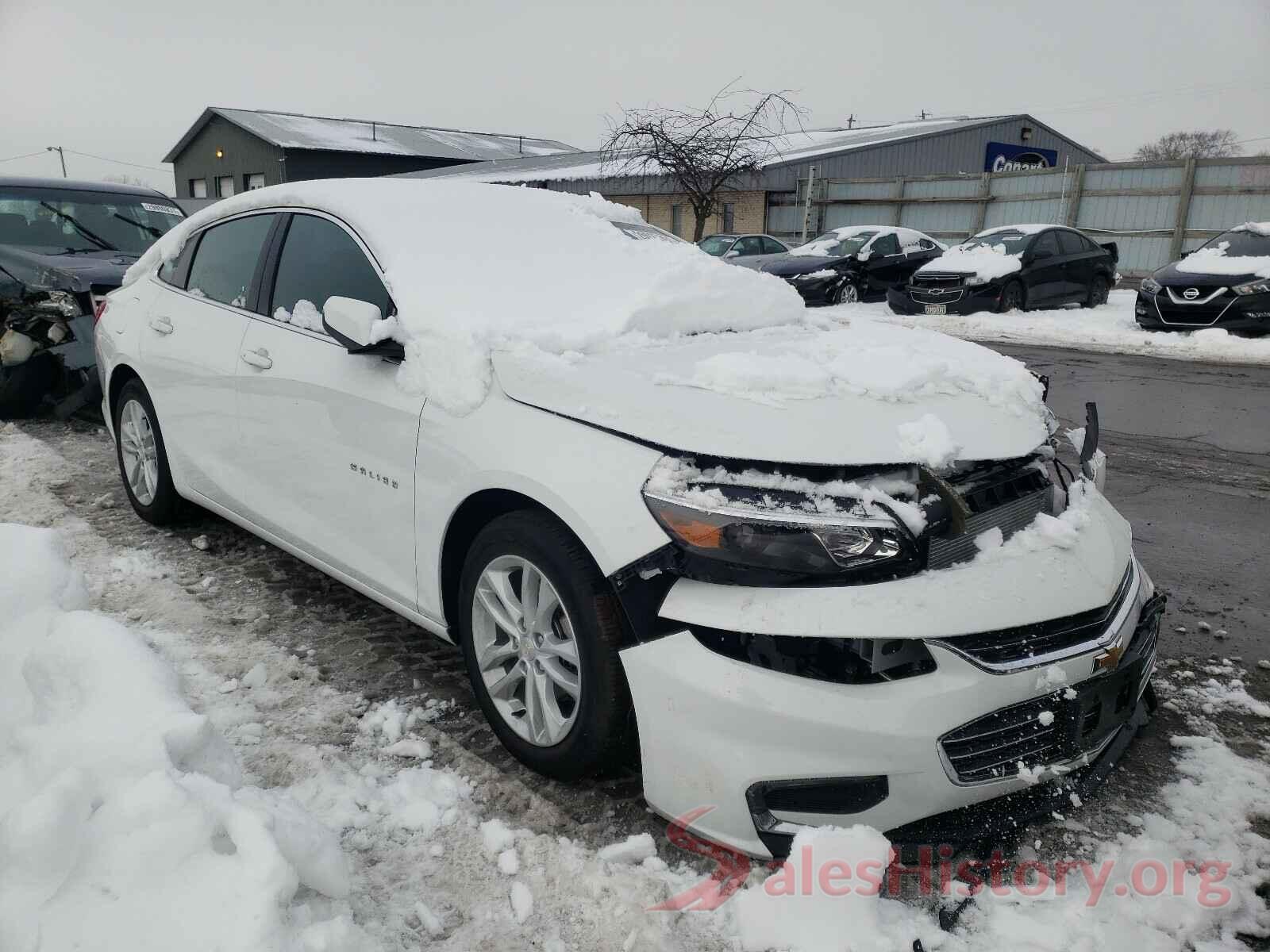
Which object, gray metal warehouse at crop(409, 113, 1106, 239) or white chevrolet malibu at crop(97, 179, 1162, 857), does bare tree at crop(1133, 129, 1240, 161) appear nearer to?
gray metal warehouse at crop(409, 113, 1106, 239)

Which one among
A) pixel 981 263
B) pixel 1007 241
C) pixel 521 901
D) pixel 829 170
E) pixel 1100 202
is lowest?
pixel 521 901

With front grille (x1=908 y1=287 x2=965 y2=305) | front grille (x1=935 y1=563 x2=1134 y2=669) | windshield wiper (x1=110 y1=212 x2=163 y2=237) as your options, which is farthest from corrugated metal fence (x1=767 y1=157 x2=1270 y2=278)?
front grille (x1=935 y1=563 x2=1134 y2=669)

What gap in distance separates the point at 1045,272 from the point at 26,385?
13531 millimetres

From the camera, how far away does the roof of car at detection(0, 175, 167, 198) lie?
710 centimetres

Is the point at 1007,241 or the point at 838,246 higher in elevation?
the point at 1007,241

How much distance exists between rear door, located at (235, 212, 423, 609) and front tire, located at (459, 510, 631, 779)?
36 centimetres

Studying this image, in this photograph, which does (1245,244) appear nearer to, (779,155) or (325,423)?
(325,423)

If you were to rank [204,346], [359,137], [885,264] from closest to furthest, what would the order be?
[204,346], [885,264], [359,137]

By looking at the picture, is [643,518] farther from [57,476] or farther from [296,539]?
[57,476]

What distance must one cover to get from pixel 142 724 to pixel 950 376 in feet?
7.26

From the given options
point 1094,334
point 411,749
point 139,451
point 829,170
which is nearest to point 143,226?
point 139,451

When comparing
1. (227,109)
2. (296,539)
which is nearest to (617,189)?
A: (227,109)

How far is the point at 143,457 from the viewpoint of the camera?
4.38 meters

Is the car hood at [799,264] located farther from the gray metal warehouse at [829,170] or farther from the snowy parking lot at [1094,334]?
the gray metal warehouse at [829,170]
